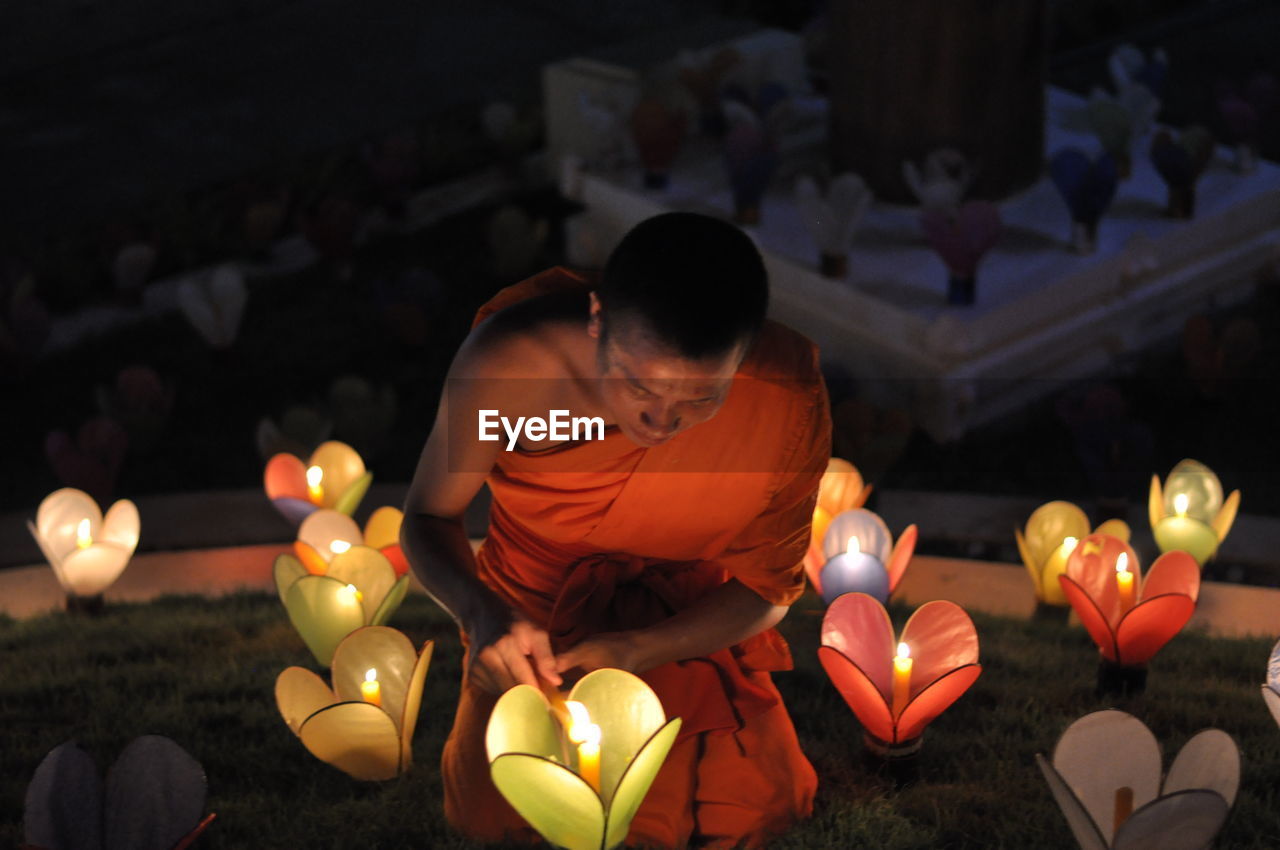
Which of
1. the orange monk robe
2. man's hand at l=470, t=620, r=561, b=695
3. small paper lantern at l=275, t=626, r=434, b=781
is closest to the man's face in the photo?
the orange monk robe

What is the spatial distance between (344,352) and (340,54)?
12.6 feet

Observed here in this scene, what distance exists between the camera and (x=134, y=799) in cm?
251

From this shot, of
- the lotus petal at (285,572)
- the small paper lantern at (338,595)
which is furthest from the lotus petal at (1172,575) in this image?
the lotus petal at (285,572)

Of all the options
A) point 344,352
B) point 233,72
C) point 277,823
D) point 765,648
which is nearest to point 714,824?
point 765,648

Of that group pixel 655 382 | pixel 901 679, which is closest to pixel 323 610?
pixel 901 679

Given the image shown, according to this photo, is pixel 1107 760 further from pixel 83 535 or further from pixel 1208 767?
pixel 83 535

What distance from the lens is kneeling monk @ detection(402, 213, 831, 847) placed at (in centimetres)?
246

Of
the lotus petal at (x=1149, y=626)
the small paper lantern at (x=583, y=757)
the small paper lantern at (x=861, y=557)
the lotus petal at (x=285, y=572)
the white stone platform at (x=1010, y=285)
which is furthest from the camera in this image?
the white stone platform at (x=1010, y=285)

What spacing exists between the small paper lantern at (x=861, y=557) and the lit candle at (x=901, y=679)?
586 mm

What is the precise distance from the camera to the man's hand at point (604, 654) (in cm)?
247

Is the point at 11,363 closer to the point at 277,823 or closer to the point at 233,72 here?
the point at 277,823

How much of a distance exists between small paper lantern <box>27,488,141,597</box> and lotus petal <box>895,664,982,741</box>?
187 centimetres

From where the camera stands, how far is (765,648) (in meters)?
2.73

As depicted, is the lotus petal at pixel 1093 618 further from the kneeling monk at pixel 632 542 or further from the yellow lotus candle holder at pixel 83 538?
the yellow lotus candle holder at pixel 83 538
